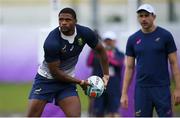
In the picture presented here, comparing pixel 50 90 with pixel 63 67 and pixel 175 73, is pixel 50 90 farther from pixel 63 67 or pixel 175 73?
pixel 175 73

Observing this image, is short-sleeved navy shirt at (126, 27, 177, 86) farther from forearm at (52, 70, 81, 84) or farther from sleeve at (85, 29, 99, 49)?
forearm at (52, 70, 81, 84)

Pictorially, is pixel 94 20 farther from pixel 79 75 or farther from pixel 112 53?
pixel 112 53

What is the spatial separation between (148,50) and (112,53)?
372 centimetres

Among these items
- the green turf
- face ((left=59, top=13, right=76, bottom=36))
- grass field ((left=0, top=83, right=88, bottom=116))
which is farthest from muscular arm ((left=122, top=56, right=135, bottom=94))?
the green turf

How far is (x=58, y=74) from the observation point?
10.2 m

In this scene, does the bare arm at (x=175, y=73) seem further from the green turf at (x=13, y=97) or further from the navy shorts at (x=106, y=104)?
the green turf at (x=13, y=97)

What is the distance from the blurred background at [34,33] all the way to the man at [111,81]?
384 mm

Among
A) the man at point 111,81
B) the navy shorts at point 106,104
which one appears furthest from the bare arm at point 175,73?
the navy shorts at point 106,104

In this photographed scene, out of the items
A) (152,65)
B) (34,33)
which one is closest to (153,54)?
(152,65)

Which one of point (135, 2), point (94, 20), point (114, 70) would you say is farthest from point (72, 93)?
point (94, 20)

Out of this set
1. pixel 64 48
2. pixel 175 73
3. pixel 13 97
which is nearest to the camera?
pixel 64 48

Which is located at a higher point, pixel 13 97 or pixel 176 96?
pixel 176 96

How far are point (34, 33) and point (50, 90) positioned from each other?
11.2 metres

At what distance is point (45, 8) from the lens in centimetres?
3375
